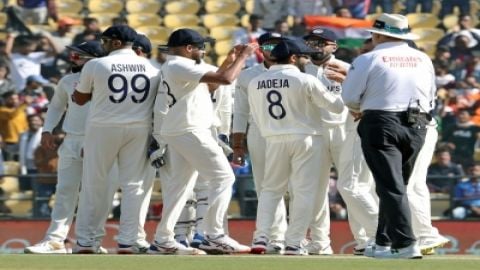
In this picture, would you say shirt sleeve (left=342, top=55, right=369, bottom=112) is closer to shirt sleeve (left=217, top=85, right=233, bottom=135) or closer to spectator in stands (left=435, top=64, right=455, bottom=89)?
shirt sleeve (left=217, top=85, right=233, bottom=135)

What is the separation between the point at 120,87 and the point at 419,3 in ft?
35.9

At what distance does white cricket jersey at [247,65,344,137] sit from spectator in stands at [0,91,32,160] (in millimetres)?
7021

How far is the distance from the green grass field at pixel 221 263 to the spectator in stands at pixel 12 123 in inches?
294

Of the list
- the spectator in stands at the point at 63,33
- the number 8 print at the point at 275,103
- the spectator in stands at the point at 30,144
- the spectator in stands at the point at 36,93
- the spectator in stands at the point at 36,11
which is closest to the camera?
the number 8 print at the point at 275,103

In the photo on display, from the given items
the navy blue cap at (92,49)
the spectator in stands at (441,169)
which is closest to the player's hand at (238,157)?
the navy blue cap at (92,49)

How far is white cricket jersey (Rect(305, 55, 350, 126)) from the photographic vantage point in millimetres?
14828

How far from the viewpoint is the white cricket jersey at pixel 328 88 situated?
48.6 ft

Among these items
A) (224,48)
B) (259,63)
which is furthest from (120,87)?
(224,48)

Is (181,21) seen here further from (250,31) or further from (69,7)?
(69,7)

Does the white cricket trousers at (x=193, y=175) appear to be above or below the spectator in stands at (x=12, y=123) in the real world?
above

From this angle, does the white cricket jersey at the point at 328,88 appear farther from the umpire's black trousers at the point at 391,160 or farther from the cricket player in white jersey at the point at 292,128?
the umpire's black trousers at the point at 391,160

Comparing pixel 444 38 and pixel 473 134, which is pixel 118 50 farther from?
pixel 444 38

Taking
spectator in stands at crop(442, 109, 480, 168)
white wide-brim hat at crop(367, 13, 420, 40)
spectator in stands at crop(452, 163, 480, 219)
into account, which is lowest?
spectator in stands at crop(452, 163, 480, 219)

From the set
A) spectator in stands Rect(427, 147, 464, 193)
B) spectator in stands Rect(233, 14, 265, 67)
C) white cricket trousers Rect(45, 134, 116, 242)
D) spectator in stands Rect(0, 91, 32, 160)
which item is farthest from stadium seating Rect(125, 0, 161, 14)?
white cricket trousers Rect(45, 134, 116, 242)
